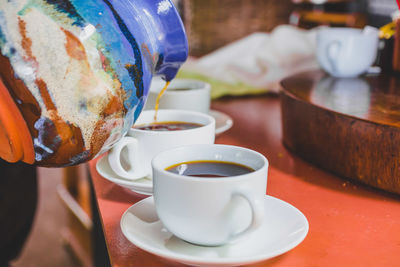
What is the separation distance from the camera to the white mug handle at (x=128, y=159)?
611mm

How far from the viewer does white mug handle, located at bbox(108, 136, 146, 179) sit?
0.61 m

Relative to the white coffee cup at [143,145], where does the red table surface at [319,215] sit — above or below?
below

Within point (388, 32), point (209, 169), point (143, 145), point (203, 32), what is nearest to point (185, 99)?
point (143, 145)

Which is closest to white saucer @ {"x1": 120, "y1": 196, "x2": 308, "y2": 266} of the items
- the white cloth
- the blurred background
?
the white cloth

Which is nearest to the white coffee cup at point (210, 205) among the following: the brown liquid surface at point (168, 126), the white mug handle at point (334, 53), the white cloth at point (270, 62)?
the brown liquid surface at point (168, 126)

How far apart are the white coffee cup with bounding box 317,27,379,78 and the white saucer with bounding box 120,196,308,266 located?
53 centimetres

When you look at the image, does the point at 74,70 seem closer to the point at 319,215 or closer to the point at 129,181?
the point at 129,181

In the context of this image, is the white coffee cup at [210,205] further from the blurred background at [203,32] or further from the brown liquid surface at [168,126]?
the blurred background at [203,32]

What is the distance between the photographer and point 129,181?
2.09 ft

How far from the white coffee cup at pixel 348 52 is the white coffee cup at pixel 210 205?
1.88 ft

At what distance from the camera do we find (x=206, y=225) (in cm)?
46

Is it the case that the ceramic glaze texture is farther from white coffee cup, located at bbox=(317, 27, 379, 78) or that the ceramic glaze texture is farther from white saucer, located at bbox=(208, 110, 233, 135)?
white coffee cup, located at bbox=(317, 27, 379, 78)

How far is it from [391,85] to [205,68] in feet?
2.42

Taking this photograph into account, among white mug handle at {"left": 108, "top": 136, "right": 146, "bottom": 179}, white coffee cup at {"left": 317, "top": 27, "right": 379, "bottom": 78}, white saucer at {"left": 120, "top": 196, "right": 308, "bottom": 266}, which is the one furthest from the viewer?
white coffee cup at {"left": 317, "top": 27, "right": 379, "bottom": 78}
